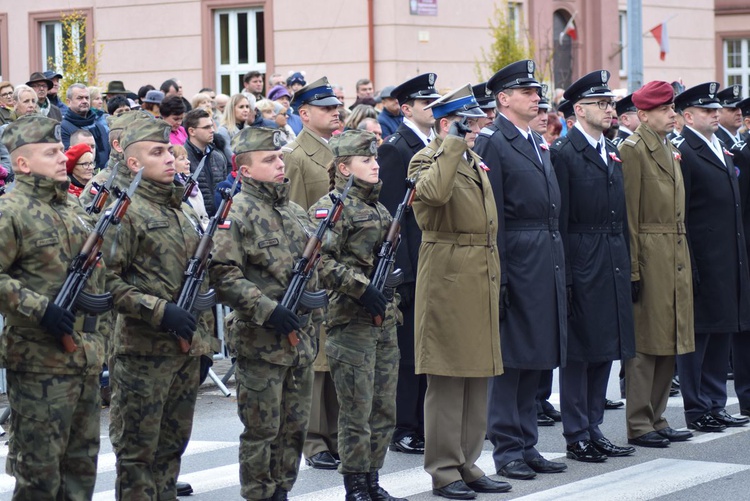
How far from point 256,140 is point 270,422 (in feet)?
4.71

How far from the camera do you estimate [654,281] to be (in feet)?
30.1

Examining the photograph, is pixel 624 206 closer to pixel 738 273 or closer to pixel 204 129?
pixel 738 273

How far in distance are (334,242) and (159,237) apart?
1326 mm

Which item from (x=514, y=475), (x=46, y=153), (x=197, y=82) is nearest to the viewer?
(x=46, y=153)

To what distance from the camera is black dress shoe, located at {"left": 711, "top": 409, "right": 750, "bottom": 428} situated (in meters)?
9.64

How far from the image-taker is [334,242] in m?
7.38

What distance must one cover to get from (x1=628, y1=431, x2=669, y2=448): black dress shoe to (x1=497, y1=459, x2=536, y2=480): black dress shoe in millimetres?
1297

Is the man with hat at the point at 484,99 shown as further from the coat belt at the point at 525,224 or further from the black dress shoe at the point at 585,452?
the black dress shoe at the point at 585,452

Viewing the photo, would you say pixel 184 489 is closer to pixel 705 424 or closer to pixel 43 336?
pixel 43 336

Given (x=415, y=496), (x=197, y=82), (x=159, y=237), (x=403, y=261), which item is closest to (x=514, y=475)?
(x=415, y=496)

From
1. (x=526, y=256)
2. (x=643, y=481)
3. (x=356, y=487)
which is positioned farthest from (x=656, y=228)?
(x=356, y=487)

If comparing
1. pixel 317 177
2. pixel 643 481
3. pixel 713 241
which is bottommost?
pixel 643 481

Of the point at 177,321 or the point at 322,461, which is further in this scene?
the point at 322,461

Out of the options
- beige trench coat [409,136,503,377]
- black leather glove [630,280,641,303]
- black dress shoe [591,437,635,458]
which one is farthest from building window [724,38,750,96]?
beige trench coat [409,136,503,377]
